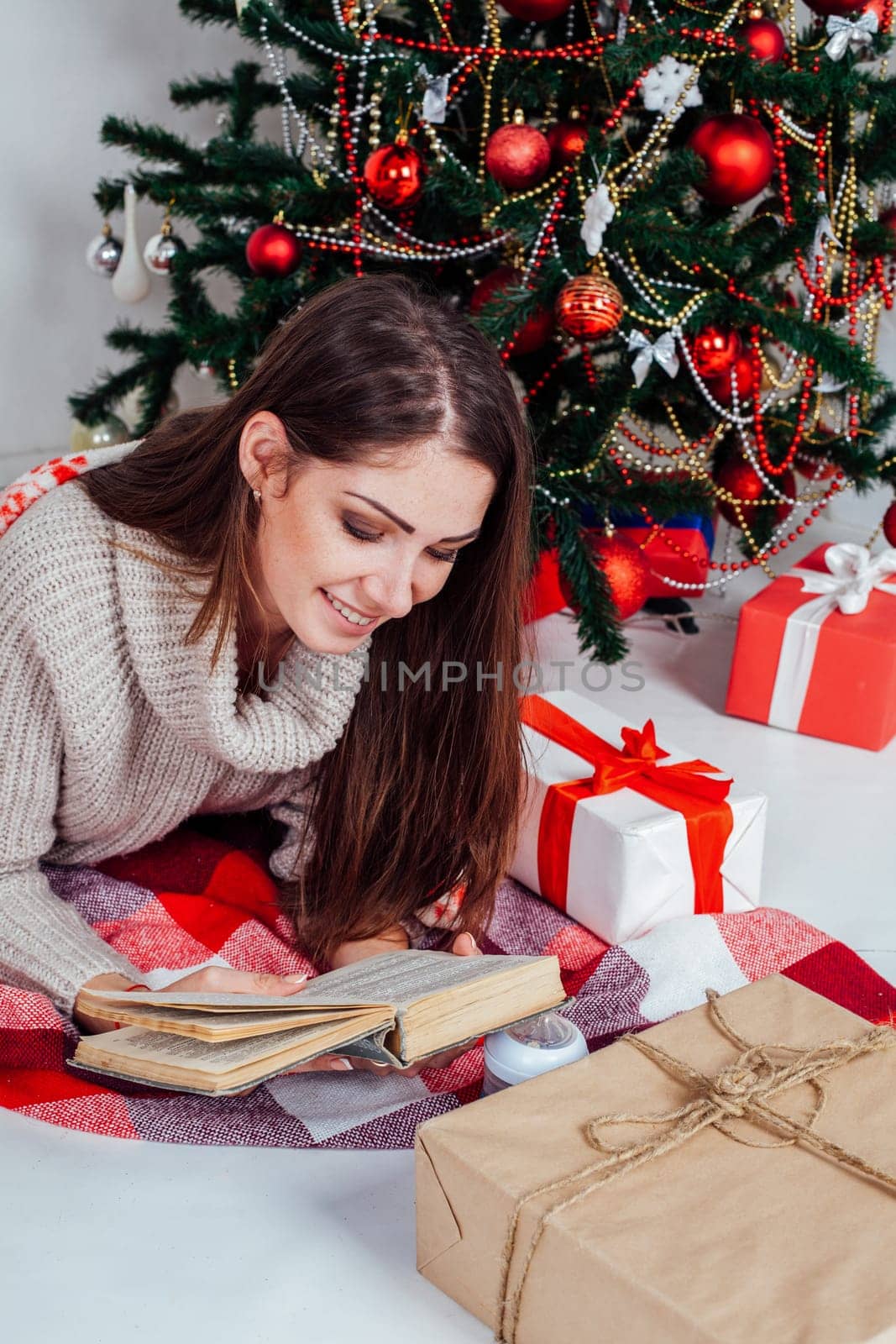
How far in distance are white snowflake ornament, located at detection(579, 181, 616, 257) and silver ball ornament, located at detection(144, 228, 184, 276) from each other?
72cm

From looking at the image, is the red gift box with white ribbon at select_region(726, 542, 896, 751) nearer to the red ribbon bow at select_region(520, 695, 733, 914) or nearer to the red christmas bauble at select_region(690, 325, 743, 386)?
the red christmas bauble at select_region(690, 325, 743, 386)

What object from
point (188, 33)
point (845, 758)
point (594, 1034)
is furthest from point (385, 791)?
point (188, 33)

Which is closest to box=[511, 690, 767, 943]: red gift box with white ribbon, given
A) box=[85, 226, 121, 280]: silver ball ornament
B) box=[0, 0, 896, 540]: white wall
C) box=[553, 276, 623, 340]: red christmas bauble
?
box=[553, 276, 623, 340]: red christmas bauble

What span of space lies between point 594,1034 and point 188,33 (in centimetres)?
204

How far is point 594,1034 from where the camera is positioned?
1.09 metres

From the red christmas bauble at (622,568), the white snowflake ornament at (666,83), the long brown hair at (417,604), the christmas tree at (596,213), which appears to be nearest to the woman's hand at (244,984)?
the long brown hair at (417,604)

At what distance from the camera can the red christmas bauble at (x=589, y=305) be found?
4.78 ft

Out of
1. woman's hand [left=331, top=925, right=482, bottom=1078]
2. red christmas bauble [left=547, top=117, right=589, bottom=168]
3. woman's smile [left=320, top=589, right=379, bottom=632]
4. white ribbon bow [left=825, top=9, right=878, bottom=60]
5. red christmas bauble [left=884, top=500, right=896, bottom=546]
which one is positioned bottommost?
woman's hand [left=331, top=925, right=482, bottom=1078]

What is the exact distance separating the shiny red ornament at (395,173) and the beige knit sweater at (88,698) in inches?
22.9

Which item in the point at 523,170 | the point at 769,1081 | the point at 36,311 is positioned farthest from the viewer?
the point at 36,311

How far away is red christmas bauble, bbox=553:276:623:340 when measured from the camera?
1457 mm

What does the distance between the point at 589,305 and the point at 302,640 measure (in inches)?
23.4

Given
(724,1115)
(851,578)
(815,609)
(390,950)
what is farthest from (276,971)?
(851,578)

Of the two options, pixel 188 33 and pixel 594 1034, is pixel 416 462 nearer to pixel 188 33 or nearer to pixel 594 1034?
pixel 594 1034
